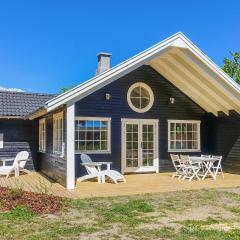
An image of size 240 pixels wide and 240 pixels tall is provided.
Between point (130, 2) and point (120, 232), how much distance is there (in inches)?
630

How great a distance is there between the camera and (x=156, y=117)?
14.0m

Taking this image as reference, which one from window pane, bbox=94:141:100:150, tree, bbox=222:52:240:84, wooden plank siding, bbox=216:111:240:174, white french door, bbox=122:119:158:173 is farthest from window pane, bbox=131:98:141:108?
tree, bbox=222:52:240:84

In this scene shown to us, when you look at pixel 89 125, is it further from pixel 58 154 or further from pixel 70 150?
pixel 70 150

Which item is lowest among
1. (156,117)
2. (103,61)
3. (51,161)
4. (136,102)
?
(51,161)

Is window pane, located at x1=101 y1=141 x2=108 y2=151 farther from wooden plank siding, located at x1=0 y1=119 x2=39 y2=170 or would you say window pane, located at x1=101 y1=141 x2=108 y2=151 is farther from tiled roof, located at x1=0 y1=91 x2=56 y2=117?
tiled roof, located at x1=0 y1=91 x2=56 y2=117

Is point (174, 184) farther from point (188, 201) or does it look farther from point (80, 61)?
point (80, 61)

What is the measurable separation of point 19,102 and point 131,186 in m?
7.91

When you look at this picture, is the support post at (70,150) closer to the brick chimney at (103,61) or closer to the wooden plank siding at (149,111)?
the wooden plank siding at (149,111)

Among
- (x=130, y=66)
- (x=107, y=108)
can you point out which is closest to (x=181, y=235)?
(x=130, y=66)

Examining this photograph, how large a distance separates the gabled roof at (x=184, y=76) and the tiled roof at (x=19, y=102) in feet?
18.8

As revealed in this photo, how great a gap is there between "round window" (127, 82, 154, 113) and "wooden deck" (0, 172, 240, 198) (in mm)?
2604

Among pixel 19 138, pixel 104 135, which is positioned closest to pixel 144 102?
pixel 104 135

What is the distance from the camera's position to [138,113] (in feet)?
44.8

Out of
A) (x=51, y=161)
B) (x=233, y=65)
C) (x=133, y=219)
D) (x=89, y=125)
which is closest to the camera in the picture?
(x=133, y=219)
